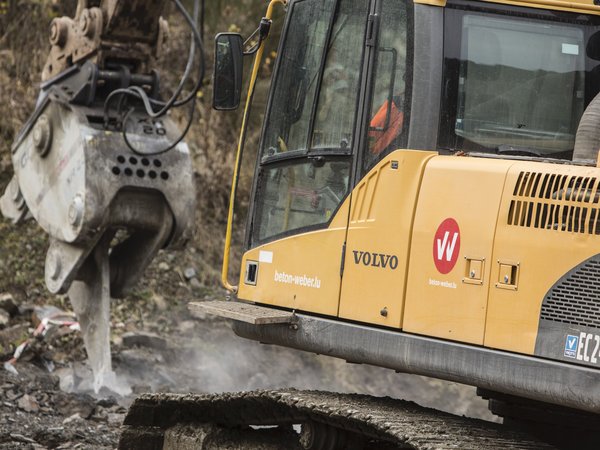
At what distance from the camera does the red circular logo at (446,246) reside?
4.62 metres

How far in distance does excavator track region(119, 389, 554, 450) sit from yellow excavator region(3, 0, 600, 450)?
12 millimetres

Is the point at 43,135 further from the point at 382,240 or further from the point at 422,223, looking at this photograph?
the point at 422,223

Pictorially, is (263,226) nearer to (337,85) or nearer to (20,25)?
(337,85)

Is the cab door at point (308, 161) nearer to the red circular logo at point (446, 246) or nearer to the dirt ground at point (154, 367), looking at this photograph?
the red circular logo at point (446, 246)

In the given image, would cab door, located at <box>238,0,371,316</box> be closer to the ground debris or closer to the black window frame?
the black window frame

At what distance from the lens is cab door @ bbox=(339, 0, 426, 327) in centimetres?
484

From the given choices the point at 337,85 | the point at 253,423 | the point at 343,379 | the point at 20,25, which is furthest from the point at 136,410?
the point at 20,25

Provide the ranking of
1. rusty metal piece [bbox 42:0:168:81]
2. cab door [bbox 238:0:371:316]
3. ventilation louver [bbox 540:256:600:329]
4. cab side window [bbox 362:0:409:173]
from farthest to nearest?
rusty metal piece [bbox 42:0:168:81] → cab door [bbox 238:0:371:316] → cab side window [bbox 362:0:409:173] → ventilation louver [bbox 540:256:600:329]

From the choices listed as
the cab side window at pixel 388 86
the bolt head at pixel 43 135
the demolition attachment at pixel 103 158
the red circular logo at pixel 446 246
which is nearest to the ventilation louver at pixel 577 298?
the red circular logo at pixel 446 246

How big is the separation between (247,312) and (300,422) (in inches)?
22.6

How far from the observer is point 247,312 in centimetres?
548

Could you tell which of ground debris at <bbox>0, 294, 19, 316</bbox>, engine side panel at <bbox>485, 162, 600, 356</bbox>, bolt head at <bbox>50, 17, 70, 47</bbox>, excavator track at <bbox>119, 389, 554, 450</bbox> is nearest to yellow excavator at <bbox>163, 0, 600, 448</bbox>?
engine side panel at <bbox>485, 162, 600, 356</bbox>

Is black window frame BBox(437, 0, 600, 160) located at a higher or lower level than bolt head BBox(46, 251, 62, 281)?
higher

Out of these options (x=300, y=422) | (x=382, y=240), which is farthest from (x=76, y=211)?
(x=382, y=240)
